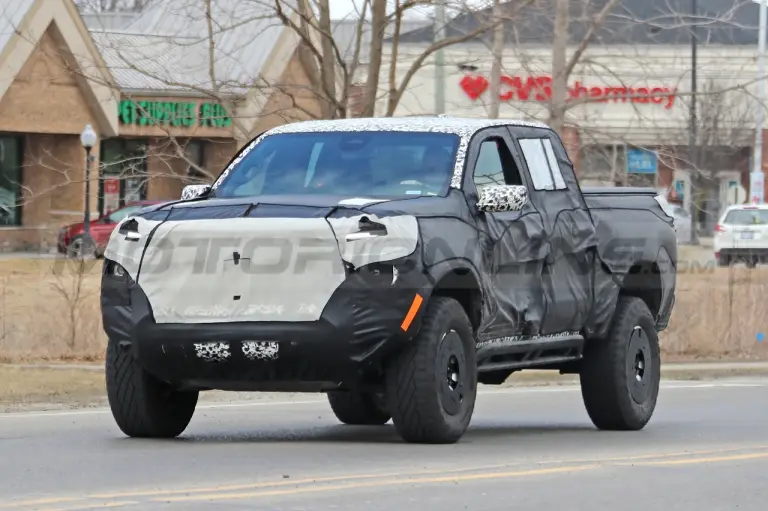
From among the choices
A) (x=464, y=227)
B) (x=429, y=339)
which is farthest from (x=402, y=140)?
(x=429, y=339)

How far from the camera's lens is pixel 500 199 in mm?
10664

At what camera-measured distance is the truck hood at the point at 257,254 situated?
983cm

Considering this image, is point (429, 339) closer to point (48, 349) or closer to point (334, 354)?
point (334, 354)

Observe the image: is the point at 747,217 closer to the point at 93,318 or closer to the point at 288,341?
the point at 93,318

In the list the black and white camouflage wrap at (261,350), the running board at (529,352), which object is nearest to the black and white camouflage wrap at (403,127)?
the running board at (529,352)

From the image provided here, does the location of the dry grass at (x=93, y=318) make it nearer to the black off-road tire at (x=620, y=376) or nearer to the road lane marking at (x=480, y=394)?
the road lane marking at (x=480, y=394)

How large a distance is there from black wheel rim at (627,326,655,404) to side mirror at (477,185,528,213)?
2455 millimetres

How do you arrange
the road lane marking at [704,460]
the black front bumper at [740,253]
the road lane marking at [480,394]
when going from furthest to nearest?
the black front bumper at [740,253], the road lane marking at [480,394], the road lane marking at [704,460]

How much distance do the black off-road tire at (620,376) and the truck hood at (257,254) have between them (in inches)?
124

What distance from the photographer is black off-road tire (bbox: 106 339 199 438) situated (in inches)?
417

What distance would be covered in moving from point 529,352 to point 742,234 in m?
34.9

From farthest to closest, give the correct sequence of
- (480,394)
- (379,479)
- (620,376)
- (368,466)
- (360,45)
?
(360,45), (480,394), (620,376), (368,466), (379,479)

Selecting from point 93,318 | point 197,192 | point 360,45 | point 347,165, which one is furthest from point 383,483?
point 93,318

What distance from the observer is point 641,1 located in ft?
200
